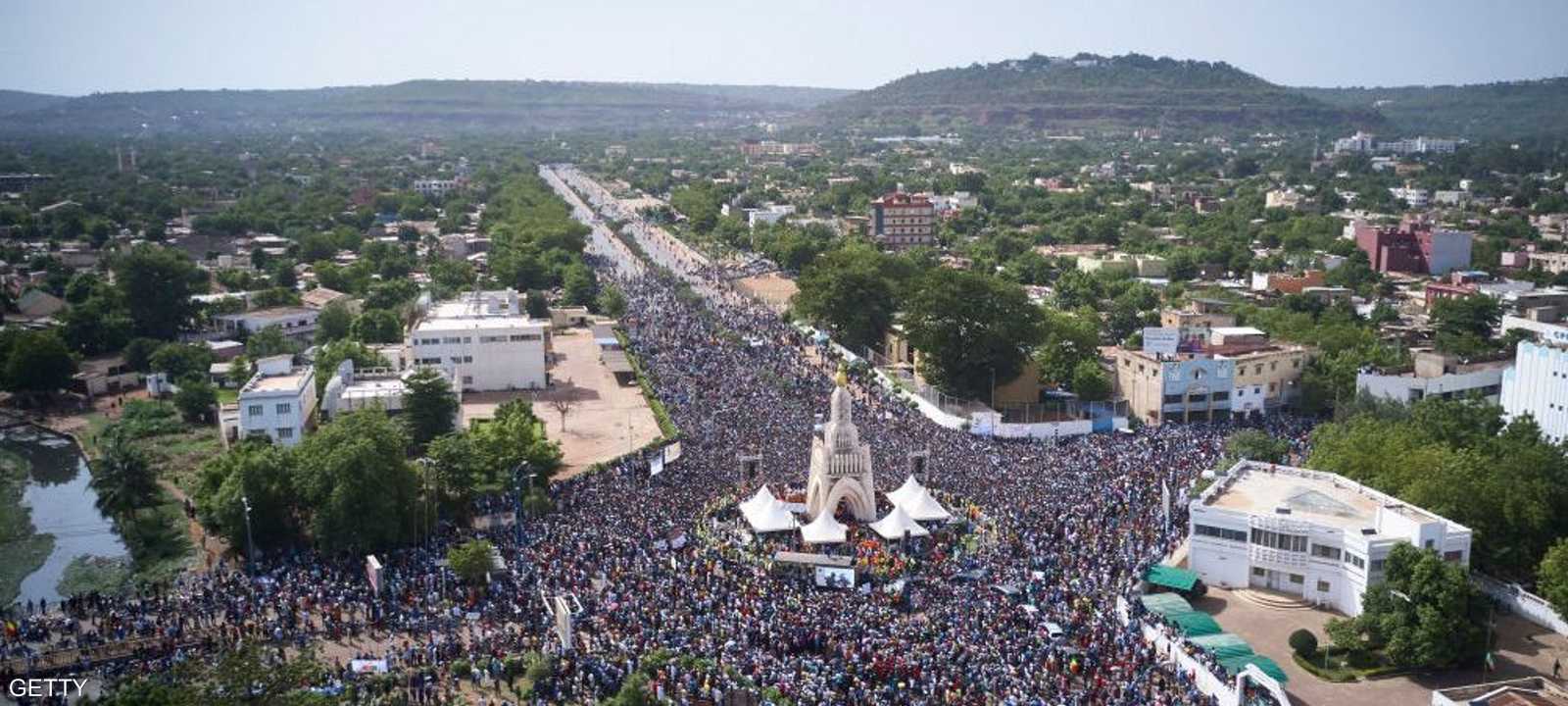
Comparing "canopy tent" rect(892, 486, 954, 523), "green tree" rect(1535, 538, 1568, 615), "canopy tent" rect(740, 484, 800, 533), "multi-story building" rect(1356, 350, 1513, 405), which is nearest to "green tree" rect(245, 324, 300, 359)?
"canopy tent" rect(740, 484, 800, 533)

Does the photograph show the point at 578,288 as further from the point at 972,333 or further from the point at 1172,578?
the point at 1172,578

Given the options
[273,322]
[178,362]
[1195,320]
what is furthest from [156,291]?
[1195,320]

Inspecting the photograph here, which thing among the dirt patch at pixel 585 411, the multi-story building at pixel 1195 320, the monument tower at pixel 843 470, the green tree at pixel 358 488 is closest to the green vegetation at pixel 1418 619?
the monument tower at pixel 843 470

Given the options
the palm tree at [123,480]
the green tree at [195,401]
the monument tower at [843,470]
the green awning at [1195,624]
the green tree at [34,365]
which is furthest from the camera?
the green tree at [34,365]

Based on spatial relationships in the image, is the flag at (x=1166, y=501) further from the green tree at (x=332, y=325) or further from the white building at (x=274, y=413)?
the green tree at (x=332, y=325)

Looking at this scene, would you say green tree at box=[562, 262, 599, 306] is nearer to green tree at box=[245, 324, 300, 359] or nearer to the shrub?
green tree at box=[245, 324, 300, 359]
